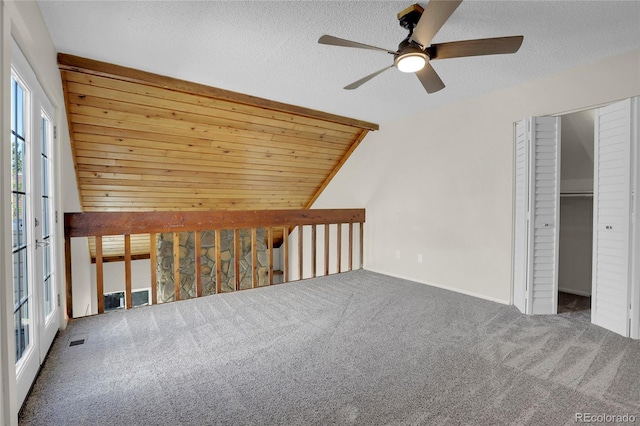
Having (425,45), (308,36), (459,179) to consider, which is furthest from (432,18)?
(459,179)

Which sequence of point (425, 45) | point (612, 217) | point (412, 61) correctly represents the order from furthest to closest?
point (612, 217) → point (412, 61) → point (425, 45)

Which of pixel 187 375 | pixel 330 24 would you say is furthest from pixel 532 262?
pixel 187 375

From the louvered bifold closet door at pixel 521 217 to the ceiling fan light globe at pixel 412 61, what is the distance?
5.28ft

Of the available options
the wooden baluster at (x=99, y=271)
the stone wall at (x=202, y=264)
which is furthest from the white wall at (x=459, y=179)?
the wooden baluster at (x=99, y=271)

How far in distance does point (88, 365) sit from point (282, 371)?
1230 mm

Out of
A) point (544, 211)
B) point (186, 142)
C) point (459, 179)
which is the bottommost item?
point (544, 211)

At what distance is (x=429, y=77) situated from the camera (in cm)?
223

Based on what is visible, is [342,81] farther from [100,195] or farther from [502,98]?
[100,195]

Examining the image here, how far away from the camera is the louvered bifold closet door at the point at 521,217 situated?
302 centimetres

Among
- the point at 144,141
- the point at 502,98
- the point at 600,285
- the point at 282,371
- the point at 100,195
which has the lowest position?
the point at 282,371

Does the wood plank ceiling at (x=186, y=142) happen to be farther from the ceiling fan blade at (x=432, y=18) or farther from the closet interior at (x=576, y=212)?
the closet interior at (x=576, y=212)

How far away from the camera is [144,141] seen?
366cm

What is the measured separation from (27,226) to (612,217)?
4.15 m

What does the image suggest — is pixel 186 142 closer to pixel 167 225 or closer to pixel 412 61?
pixel 167 225
